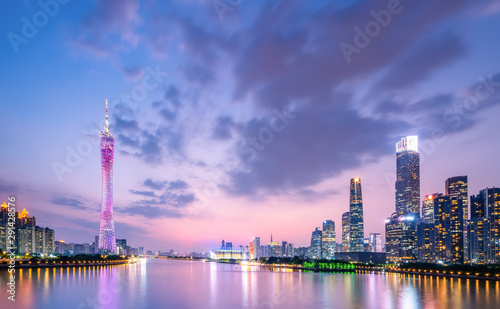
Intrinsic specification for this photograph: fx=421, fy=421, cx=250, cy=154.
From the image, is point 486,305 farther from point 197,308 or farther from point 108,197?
point 108,197

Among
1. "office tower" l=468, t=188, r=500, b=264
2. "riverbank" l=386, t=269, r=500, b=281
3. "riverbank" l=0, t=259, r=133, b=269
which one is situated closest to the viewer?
"riverbank" l=386, t=269, r=500, b=281

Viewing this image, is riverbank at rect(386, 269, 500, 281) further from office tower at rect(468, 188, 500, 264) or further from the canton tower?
the canton tower

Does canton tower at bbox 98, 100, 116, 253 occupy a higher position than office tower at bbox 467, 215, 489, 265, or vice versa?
canton tower at bbox 98, 100, 116, 253

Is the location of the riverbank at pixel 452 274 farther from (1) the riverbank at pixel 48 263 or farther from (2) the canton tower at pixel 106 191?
(1) the riverbank at pixel 48 263

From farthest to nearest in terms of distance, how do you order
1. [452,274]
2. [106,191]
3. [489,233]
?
1. [489,233]
2. [106,191]
3. [452,274]

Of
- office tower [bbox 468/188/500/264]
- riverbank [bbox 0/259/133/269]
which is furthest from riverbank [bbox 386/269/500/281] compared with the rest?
riverbank [bbox 0/259/133/269]

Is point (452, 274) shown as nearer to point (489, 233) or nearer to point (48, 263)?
point (489, 233)

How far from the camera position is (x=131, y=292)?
67688 millimetres

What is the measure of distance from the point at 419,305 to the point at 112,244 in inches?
4659

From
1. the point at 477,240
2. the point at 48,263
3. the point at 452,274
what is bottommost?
the point at 452,274

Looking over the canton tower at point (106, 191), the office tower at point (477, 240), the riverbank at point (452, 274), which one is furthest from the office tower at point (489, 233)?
the canton tower at point (106, 191)

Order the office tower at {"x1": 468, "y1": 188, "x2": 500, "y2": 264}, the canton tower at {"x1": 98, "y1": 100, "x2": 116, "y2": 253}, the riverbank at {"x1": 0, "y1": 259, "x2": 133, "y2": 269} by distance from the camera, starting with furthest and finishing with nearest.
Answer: the office tower at {"x1": 468, "y1": 188, "x2": 500, "y2": 264} < the canton tower at {"x1": 98, "y1": 100, "x2": 116, "y2": 253} < the riverbank at {"x1": 0, "y1": 259, "x2": 133, "y2": 269}

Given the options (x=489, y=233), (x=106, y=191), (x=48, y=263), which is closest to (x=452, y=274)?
(x=489, y=233)

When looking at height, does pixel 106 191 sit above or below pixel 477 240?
above
